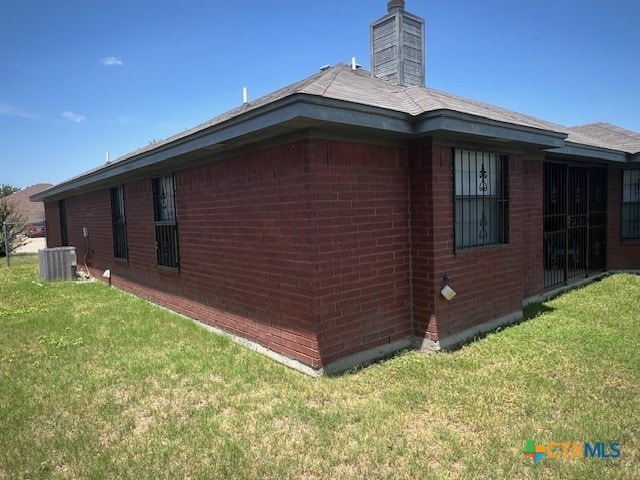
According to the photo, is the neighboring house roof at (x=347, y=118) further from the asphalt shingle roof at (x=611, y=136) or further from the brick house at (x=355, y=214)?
the asphalt shingle roof at (x=611, y=136)

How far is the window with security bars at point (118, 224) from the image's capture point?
920 centimetres

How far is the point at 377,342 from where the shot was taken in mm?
4840

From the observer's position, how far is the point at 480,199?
5.60 meters

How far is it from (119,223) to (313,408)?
291 inches

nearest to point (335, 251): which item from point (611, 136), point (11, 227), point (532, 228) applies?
point (532, 228)

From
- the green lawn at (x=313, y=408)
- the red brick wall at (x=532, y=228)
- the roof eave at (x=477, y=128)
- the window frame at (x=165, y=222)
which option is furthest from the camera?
the window frame at (x=165, y=222)

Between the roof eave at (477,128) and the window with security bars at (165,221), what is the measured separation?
4.32m

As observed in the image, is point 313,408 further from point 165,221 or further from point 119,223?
point 119,223

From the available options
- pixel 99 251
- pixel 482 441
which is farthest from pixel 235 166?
pixel 99 251

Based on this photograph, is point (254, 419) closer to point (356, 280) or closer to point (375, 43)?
point (356, 280)

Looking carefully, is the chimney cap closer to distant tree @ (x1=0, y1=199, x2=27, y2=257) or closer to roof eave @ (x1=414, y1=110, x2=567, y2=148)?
roof eave @ (x1=414, y1=110, x2=567, y2=148)

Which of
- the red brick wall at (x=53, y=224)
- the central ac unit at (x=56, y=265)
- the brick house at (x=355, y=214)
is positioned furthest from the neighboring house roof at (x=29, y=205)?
the brick house at (x=355, y=214)

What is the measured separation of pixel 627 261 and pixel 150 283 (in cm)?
1035

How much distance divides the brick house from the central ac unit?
5493 millimetres
